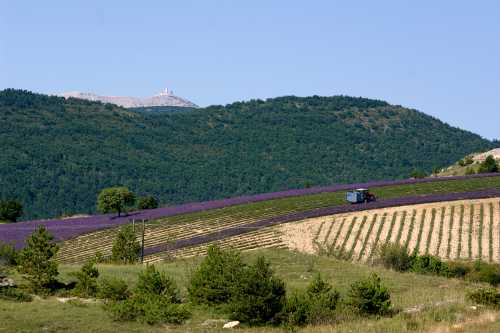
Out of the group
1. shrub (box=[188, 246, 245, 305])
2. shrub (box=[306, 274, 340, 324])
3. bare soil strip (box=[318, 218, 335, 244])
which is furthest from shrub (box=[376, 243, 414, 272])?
shrub (box=[306, 274, 340, 324])

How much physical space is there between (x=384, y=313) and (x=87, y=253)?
1398 inches

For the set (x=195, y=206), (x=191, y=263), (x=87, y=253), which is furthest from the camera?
(x=195, y=206)

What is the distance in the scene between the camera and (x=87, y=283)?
97.8 ft

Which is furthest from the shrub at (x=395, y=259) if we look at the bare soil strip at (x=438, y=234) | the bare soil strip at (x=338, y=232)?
the bare soil strip at (x=338, y=232)

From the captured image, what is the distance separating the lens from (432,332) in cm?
2150

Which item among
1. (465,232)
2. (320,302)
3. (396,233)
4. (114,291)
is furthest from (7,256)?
(465,232)

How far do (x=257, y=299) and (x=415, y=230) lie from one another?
37.5 meters

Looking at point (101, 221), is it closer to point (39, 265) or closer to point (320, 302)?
point (39, 265)

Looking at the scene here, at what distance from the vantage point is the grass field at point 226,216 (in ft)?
201

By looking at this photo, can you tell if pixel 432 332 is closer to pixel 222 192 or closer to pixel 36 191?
pixel 36 191

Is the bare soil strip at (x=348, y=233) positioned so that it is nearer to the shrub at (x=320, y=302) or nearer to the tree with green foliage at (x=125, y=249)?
the tree with green foliage at (x=125, y=249)

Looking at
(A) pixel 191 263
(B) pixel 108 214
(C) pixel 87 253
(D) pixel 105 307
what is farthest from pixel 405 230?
(D) pixel 105 307

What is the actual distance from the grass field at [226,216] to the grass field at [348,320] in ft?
84.0

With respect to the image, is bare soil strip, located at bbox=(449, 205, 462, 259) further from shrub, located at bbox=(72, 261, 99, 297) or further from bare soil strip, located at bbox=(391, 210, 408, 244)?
shrub, located at bbox=(72, 261, 99, 297)
